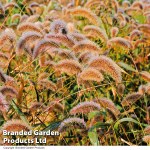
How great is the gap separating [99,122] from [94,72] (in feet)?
0.88

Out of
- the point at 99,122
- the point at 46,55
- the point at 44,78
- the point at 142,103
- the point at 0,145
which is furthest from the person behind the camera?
the point at 142,103

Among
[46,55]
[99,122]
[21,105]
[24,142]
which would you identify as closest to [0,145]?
[24,142]

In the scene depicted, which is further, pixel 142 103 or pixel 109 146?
pixel 142 103

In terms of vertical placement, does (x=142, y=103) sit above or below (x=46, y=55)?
below

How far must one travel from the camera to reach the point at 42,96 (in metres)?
2.78

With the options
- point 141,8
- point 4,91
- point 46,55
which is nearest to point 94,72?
point 4,91

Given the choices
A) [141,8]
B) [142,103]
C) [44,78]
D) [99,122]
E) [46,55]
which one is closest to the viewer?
[99,122]

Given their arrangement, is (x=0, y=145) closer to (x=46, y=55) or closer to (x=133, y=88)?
(x=46, y=55)

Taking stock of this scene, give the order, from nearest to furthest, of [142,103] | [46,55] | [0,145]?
1. [0,145]
2. [46,55]
3. [142,103]

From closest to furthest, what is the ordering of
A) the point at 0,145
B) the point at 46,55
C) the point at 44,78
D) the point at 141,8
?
the point at 0,145
the point at 44,78
the point at 46,55
the point at 141,8

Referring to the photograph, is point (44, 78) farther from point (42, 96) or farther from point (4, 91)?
point (4, 91)

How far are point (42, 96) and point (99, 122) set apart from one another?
18.9 inches

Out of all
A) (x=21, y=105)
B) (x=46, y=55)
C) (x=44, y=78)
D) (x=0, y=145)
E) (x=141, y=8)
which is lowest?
(x=0, y=145)

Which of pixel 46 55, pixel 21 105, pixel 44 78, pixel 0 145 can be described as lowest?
pixel 0 145
